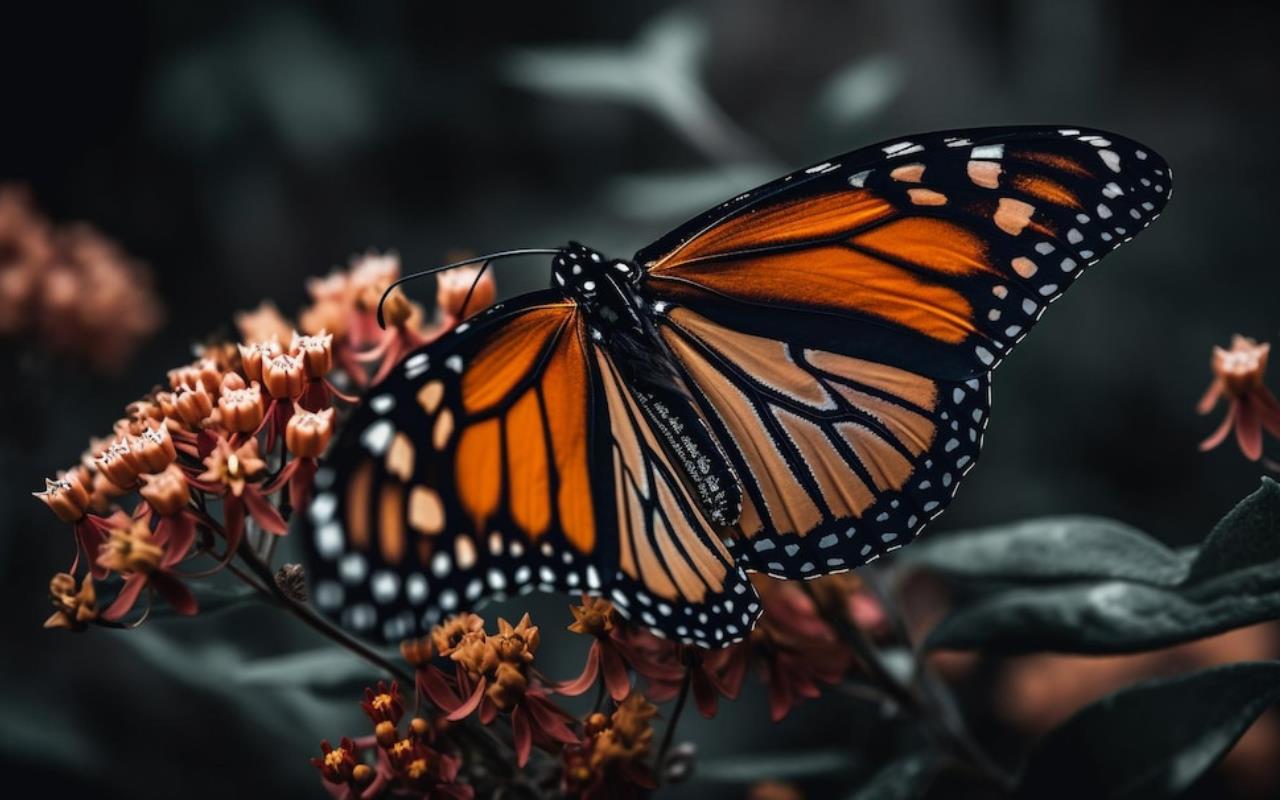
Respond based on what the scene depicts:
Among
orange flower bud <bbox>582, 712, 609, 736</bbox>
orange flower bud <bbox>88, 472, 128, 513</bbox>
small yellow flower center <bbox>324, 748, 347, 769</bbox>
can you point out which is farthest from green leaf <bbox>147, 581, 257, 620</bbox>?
orange flower bud <bbox>582, 712, 609, 736</bbox>

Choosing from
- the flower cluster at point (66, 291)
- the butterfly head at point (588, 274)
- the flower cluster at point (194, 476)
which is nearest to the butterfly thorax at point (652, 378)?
the butterfly head at point (588, 274)

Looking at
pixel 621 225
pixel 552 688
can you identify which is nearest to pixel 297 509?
pixel 552 688

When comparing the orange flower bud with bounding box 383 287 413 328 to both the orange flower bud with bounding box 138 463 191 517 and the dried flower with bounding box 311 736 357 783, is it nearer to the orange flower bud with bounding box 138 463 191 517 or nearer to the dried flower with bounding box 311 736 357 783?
the orange flower bud with bounding box 138 463 191 517

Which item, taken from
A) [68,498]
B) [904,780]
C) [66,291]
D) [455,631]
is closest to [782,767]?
[904,780]

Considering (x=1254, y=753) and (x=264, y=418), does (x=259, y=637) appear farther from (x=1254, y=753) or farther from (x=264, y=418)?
(x=1254, y=753)

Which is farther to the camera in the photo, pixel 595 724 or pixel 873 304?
pixel 873 304

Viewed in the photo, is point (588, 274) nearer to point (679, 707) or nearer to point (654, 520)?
Answer: point (654, 520)

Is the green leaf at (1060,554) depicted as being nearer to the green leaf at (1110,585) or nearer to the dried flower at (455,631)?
the green leaf at (1110,585)
